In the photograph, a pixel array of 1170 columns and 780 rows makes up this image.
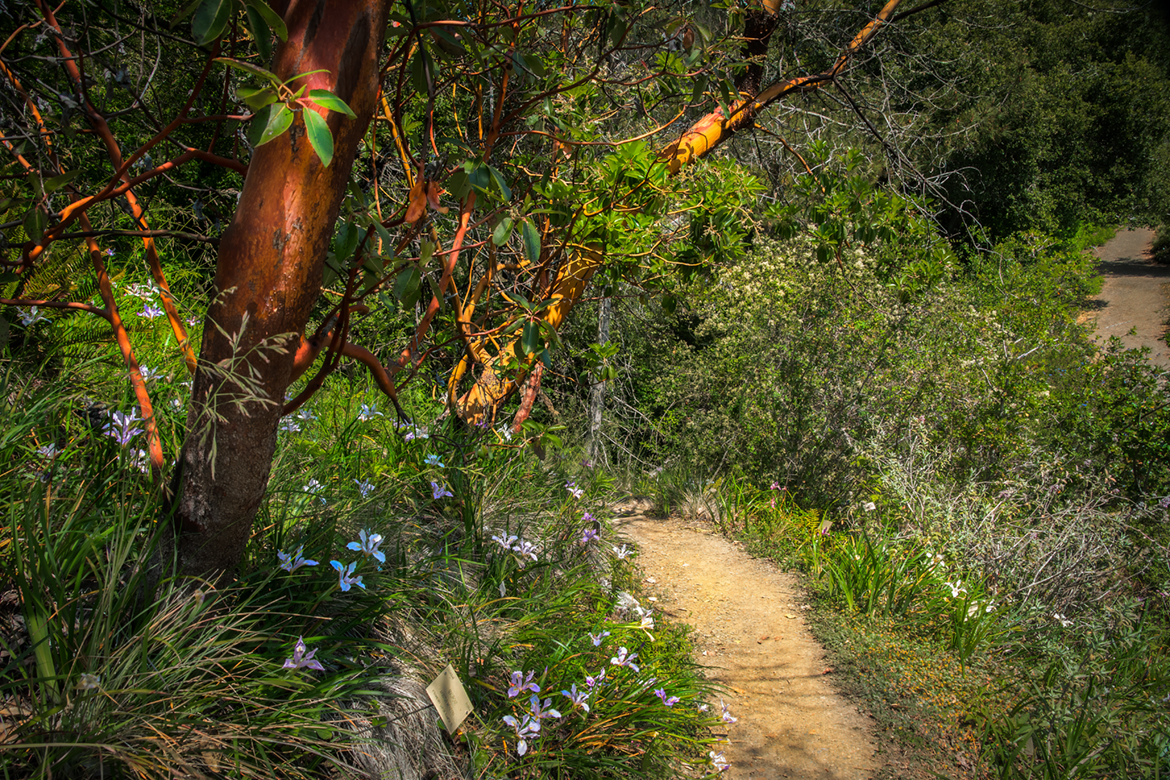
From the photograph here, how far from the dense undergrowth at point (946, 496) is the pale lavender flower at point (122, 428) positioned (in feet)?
10.9

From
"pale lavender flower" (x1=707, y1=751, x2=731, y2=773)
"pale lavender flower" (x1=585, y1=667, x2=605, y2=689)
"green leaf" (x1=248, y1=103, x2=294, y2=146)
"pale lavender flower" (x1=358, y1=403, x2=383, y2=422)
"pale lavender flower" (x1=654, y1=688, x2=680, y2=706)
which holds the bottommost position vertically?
"pale lavender flower" (x1=707, y1=751, x2=731, y2=773)

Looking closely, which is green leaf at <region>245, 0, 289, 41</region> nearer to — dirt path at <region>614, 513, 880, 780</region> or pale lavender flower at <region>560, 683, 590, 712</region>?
pale lavender flower at <region>560, 683, 590, 712</region>

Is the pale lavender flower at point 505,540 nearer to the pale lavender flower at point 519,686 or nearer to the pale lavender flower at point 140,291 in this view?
the pale lavender flower at point 519,686

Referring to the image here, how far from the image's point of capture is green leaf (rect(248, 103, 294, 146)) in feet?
3.64

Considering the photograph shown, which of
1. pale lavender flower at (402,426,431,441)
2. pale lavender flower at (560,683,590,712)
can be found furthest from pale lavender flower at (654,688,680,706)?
pale lavender flower at (402,426,431,441)

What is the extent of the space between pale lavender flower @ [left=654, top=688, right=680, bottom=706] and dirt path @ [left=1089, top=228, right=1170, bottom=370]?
16247mm

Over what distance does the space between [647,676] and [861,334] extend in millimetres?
4012

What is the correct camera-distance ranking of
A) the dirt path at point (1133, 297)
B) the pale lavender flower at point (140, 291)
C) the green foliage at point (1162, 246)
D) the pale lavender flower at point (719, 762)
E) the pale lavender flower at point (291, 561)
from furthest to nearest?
the green foliage at point (1162, 246)
the dirt path at point (1133, 297)
the pale lavender flower at point (140, 291)
the pale lavender flower at point (719, 762)
the pale lavender flower at point (291, 561)

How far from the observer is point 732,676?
349cm

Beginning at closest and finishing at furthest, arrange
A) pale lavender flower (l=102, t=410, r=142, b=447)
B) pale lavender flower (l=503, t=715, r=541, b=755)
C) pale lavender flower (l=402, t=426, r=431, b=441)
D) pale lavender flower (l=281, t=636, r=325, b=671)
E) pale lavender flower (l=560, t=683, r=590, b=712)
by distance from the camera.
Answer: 1. pale lavender flower (l=281, t=636, r=325, b=671)
2. pale lavender flower (l=102, t=410, r=142, b=447)
3. pale lavender flower (l=503, t=715, r=541, b=755)
4. pale lavender flower (l=560, t=683, r=590, b=712)
5. pale lavender flower (l=402, t=426, r=431, b=441)

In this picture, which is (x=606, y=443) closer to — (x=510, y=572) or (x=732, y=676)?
(x=732, y=676)

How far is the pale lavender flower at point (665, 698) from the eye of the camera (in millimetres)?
2484

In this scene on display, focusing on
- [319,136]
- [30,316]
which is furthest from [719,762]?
[30,316]

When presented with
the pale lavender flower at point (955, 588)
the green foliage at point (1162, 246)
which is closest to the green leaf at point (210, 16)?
the pale lavender flower at point (955, 588)
